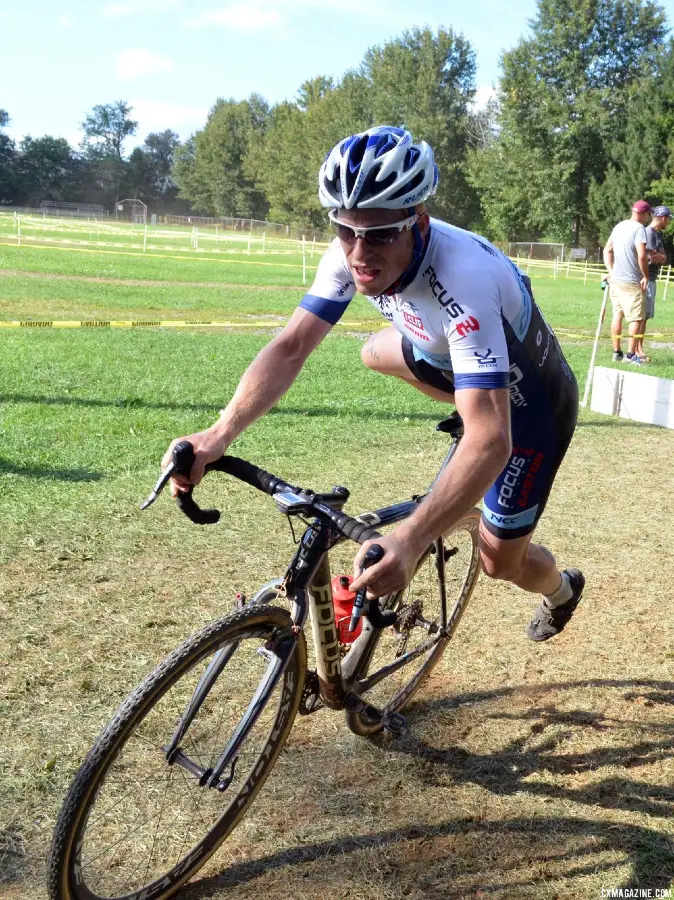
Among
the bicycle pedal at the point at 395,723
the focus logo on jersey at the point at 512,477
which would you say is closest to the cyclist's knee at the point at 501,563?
the focus logo on jersey at the point at 512,477

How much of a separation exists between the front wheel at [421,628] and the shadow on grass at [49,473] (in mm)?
3368

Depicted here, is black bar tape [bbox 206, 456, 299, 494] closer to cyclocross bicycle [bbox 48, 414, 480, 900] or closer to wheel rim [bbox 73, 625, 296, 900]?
cyclocross bicycle [bbox 48, 414, 480, 900]

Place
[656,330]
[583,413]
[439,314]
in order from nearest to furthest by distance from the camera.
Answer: [439,314]
[583,413]
[656,330]

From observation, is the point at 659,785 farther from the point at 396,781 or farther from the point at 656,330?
the point at 656,330

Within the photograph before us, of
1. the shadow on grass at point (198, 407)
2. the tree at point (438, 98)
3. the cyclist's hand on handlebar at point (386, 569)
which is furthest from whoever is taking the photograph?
the tree at point (438, 98)

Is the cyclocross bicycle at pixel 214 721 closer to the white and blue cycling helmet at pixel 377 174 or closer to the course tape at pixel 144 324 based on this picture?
the white and blue cycling helmet at pixel 377 174

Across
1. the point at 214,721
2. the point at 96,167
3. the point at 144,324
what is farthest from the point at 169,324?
the point at 96,167

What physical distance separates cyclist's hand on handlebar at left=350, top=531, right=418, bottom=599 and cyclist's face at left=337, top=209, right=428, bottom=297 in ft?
2.85

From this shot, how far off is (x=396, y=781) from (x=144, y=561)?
2.45 meters

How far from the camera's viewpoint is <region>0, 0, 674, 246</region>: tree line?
222ft

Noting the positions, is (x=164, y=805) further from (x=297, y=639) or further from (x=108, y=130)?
(x=108, y=130)

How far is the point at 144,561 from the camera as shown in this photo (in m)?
5.40

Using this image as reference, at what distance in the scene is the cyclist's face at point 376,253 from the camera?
2.71 metres

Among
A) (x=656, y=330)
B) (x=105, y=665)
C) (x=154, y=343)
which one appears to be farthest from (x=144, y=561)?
(x=656, y=330)
